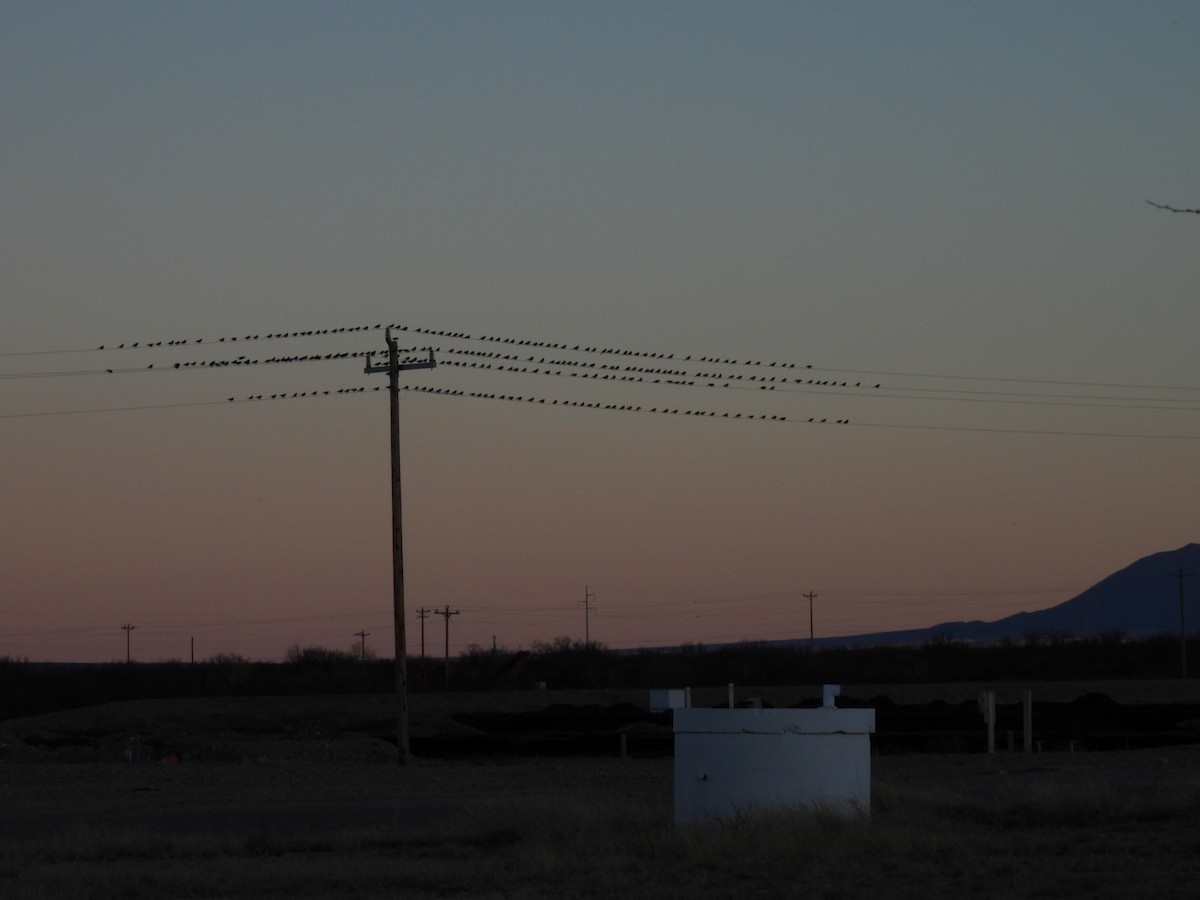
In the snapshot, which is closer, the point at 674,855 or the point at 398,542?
the point at 674,855

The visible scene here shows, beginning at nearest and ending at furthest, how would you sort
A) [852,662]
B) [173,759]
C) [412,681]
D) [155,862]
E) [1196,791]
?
[155,862], [1196,791], [173,759], [412,681], [852,662]

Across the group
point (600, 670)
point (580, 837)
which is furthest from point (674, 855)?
point (600, 670)

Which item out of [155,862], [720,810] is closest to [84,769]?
[155,862]

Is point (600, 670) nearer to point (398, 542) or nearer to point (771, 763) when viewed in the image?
point (398, 542)

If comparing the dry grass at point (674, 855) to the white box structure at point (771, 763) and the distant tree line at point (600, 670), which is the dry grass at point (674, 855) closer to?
the white box structure at point (771, 763)

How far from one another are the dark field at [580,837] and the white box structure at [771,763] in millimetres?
462

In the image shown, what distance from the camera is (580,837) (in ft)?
62.7

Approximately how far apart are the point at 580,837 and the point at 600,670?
89405mm

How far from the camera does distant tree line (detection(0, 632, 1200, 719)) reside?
94688 millimetres

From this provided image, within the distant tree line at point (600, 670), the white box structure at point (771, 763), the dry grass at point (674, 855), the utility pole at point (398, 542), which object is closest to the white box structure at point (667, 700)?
the white box structure at point (771, 763)

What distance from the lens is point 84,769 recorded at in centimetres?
4044

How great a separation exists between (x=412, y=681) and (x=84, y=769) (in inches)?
2447

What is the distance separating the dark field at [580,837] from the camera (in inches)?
625

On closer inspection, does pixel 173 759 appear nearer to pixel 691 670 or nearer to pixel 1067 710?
pixel 1067 710
